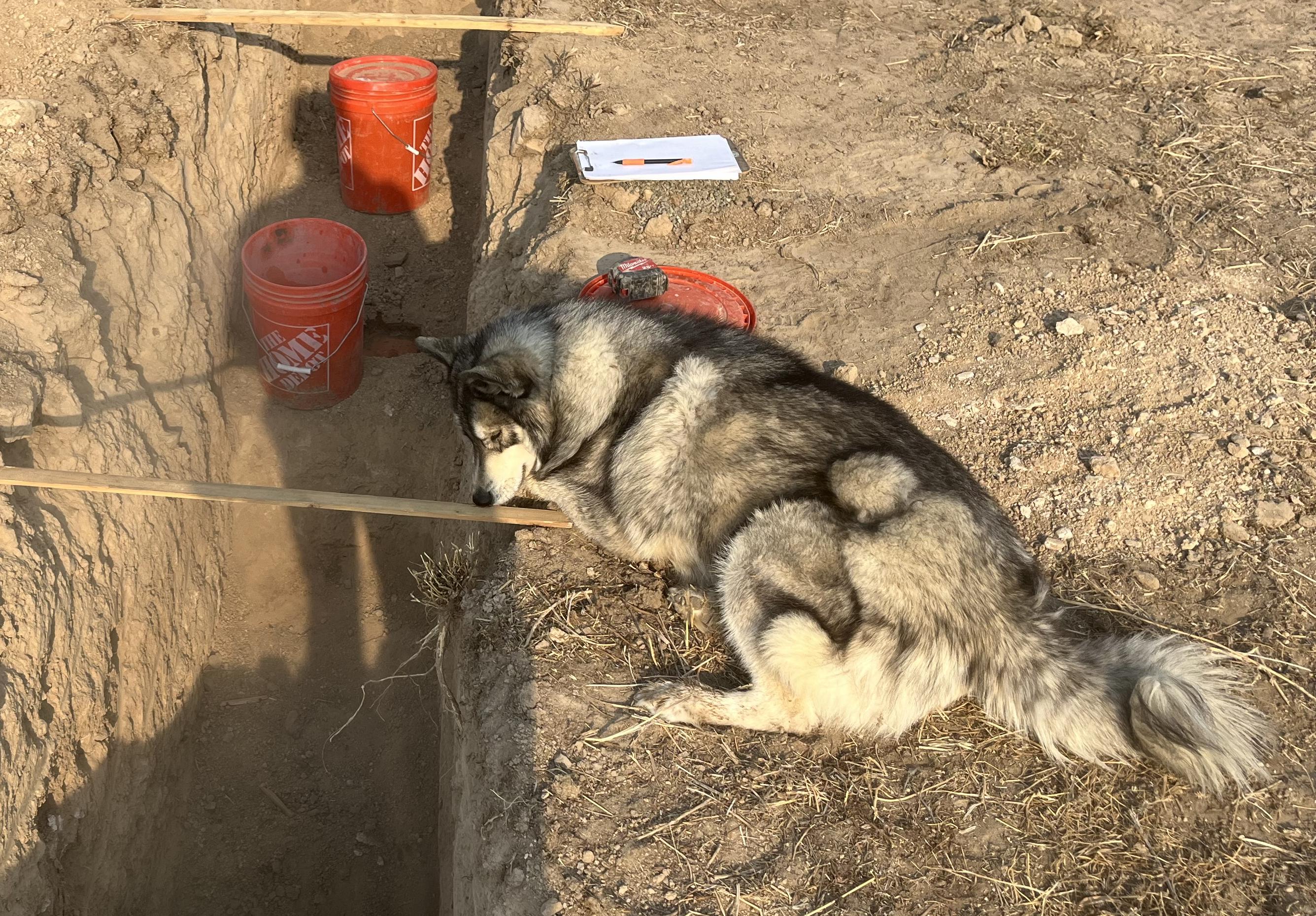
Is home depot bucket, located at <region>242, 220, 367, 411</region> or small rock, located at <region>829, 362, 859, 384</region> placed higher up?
small rock, located at <region>829, 362, 859, 384</region>

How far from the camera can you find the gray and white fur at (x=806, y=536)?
3.43m

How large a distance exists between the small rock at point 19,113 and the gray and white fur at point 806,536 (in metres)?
2.77

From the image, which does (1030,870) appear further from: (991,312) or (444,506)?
(991,312)

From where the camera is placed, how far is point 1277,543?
440 cm

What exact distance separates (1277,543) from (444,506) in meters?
3.94

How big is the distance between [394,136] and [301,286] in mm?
2197

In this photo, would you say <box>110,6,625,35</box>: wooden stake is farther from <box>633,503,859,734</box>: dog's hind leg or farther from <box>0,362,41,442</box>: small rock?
<box>633,503,859,734</box>: dog's hind leg

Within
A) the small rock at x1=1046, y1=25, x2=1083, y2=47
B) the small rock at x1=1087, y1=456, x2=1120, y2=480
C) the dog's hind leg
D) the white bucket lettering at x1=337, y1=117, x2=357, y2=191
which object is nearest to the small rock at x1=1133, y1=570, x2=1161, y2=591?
the small rock at x1=1087, y1=456, x2=1120, y2=480

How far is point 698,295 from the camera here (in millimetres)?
5305

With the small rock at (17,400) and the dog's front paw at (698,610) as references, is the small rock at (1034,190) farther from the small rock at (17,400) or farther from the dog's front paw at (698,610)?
the small rock at (17,400)

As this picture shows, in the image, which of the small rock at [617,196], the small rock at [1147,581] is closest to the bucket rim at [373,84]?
the small rock at [617,196]

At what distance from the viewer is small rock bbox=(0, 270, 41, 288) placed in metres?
4.32

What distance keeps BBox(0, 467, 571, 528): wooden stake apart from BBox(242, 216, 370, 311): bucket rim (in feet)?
6.24

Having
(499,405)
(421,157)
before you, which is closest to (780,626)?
(499,405)
